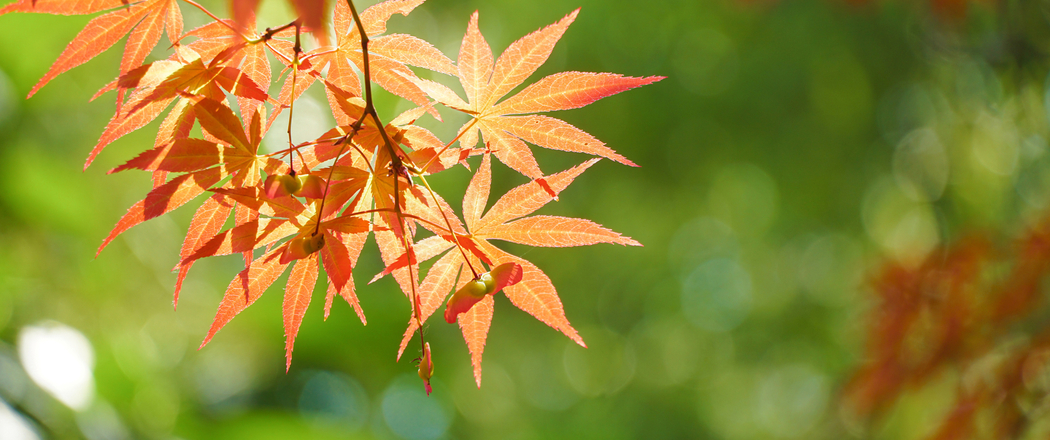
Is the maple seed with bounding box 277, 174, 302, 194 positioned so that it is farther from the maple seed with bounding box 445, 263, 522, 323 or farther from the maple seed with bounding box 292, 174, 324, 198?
the maple seed with bounding box 445, 263, 522, 323

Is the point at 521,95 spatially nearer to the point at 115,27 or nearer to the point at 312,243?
the point at 312,243

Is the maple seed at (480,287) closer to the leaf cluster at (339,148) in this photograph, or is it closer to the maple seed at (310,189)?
the leaf cluster at (339,148)

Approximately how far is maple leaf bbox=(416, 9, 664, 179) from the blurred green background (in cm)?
227

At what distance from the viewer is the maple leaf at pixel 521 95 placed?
16.9 inches

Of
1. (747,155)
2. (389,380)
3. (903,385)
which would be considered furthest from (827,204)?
(389,380)

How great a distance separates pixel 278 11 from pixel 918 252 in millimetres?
3734

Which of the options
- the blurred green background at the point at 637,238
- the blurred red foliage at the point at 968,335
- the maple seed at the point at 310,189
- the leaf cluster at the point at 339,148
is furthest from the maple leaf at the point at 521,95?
the blurred green background at the point at 637,238

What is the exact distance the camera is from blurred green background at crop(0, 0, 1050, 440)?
2994 millimetres

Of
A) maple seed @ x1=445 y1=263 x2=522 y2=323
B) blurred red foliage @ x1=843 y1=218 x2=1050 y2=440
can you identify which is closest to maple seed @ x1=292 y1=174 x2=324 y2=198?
maple seed @ x1=445 y1=263 x2=522 y2=323

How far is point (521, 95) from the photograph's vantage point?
451 millimetres

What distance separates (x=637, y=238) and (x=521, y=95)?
3.26 meters

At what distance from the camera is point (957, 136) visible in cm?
303

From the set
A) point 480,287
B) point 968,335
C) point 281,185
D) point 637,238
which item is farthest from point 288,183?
point 637,238

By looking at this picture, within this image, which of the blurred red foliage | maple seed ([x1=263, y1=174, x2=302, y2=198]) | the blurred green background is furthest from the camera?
the blurred green background
